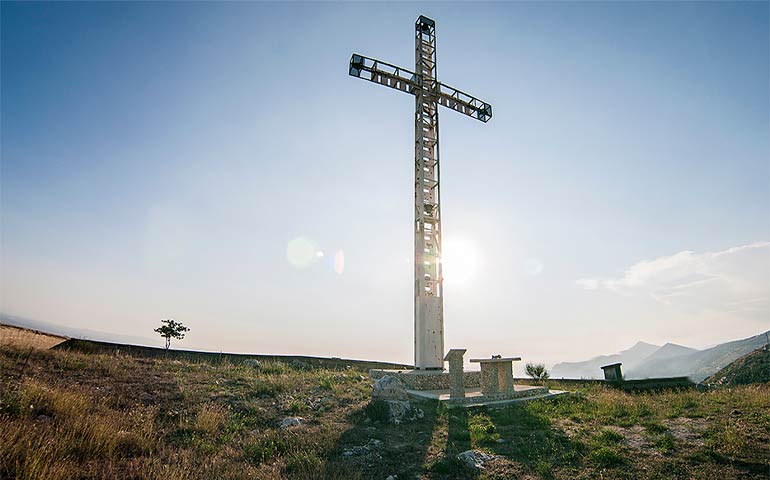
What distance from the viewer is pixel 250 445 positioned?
25.9 ft

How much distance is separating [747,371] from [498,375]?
1619 centimetres

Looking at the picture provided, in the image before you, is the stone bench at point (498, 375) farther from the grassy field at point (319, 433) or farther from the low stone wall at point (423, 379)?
the low stone wall at point (423, 379)

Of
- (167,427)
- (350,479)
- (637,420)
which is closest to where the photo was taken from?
(350,479)

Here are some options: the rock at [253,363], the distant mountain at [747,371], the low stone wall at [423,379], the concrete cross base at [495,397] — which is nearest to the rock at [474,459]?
the concrete cross base at [495,397]

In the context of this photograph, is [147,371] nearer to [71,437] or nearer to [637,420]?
[71,437]

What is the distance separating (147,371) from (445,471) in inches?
458

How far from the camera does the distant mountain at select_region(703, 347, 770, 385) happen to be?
19.6 m

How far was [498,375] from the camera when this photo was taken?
14.1 metres

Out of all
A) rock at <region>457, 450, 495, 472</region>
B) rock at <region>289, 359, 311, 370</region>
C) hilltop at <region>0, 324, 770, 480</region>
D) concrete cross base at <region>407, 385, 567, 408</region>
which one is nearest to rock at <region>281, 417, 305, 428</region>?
hilltop at <region>0, 324, 770, 480</region>

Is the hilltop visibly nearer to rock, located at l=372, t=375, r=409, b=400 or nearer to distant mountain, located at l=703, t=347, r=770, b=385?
rock, located at l=372, t=375, r=409, b=400

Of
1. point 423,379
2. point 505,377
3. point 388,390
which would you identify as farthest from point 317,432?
point 423,379

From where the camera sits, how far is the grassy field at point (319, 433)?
21.8ft

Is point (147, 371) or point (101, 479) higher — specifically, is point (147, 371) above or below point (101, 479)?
above

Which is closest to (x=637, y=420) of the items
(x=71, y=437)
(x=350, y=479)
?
(x=350, y=479)
